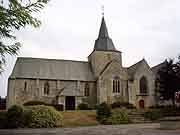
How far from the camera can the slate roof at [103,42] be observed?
138ft

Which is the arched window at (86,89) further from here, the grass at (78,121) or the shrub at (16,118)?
the shrub at (16,118)

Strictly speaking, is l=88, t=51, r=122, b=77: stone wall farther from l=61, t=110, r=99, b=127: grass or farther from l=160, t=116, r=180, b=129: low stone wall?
l=160, t=116, r=180, b=129: low stone wall

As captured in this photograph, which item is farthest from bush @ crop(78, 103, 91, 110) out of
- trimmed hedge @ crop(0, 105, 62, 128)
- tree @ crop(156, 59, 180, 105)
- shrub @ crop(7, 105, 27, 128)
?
shrub @ crop(7, 105, 27, 128)

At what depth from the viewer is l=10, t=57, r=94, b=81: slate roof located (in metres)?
37.6

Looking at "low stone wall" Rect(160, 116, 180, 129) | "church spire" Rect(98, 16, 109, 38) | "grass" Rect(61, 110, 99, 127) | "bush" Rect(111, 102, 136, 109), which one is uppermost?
"church spire" Rect(98, 16, 109, 38)


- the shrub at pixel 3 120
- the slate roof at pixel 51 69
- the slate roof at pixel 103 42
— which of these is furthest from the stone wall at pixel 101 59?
the shrub at pixel 3 120

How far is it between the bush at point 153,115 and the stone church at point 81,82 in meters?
9.96

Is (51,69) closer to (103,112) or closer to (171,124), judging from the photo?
(103,112)

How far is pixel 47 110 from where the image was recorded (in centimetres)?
2061

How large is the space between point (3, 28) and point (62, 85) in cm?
3350

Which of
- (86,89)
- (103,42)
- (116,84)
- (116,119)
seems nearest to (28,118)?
(116,119)

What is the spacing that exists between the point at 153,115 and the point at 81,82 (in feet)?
49.3

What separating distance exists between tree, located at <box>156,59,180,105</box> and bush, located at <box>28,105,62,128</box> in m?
16.9

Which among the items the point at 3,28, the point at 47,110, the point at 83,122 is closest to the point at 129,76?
the point at 83,122
